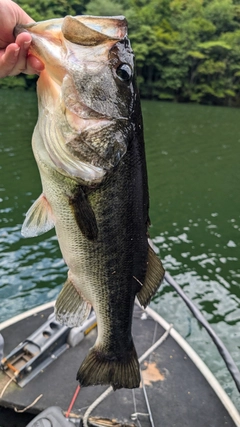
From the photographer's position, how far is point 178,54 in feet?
168

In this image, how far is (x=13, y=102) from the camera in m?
32.9

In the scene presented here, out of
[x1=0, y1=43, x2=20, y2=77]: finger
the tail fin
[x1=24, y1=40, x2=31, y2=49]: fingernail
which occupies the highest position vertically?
[x1=24, y1=40, x2=31, y2=49]: fingernail

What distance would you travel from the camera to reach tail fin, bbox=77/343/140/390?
250 cm

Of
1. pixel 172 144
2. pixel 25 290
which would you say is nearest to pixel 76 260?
pixel 25 290

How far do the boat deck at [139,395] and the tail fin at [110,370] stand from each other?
1.67m

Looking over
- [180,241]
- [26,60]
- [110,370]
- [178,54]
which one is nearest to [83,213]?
[26,60]

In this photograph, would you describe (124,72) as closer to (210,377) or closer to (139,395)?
(139,395)

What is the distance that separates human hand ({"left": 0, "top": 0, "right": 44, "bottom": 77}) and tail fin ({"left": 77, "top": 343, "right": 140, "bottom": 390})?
1.74m

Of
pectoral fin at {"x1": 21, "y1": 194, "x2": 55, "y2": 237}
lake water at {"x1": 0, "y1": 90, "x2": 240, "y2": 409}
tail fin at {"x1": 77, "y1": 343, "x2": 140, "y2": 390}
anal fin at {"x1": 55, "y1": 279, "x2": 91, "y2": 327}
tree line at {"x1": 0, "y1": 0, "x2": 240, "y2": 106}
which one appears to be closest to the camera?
pectoral fin at {"x1": 21, "y1": 194, "x2": 55, "y2": 237}

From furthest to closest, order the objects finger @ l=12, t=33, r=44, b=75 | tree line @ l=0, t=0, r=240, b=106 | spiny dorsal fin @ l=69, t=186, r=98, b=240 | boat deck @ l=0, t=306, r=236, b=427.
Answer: tree line @ l=0, t=0, r=240, b=106, boat deck @ l=0, t=306, r=236, b=427, spiny dorsal fin @ l=69, t=186, r=98, b=240, finger @ l=12, t=33, r=44, b=75

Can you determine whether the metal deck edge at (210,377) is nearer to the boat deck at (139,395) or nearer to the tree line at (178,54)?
the boat deck at (139,395)

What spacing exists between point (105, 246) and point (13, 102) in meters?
33.3

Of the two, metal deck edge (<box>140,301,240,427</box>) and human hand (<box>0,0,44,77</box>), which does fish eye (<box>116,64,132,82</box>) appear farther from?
metal deck edge (<box>140,301,240,427</box>)

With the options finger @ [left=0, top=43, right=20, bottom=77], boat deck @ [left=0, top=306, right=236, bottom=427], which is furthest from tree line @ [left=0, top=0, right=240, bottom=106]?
finger @ [left=0, top=43, right=20, bottom=77]
